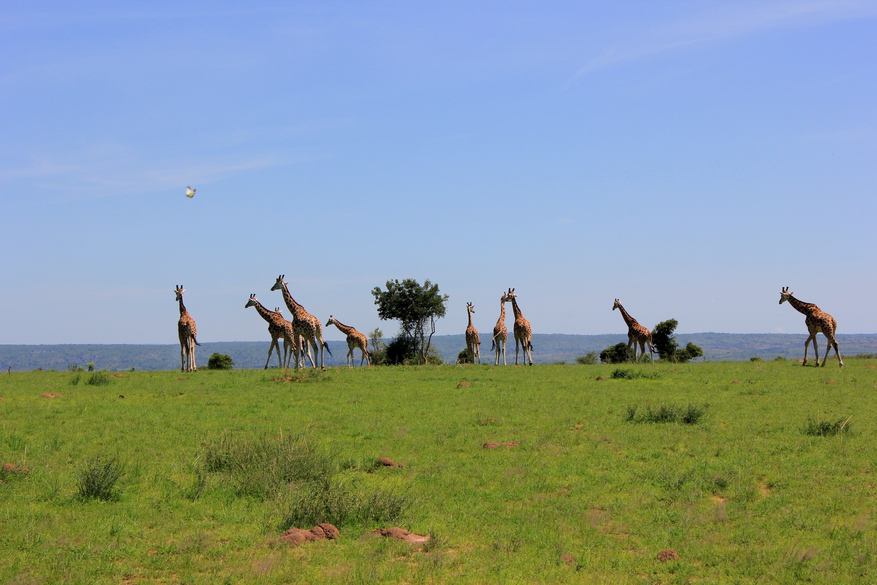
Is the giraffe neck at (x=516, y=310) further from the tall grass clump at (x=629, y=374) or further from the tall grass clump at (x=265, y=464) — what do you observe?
the tall grass clump at (x=265, y=464)

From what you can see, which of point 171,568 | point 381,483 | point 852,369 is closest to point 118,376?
point 381,483

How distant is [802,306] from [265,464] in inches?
1083

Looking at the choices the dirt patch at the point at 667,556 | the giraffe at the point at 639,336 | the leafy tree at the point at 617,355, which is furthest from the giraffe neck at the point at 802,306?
the dirt patch at the point at 667,556

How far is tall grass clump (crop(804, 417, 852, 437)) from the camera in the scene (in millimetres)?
14695

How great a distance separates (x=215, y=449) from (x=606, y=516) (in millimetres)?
6708

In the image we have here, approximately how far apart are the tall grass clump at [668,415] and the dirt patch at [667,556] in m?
8.19

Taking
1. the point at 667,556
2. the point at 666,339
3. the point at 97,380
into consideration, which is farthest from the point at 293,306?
the point at 666,339

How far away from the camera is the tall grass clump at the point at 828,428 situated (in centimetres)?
1470

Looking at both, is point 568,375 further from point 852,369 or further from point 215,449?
point 215,449

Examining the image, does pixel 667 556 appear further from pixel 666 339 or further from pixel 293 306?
pixel 666 339

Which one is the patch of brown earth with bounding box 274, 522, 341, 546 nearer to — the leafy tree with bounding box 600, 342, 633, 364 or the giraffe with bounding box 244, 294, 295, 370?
the giraffe with bounding box 244, 294, 295, 370

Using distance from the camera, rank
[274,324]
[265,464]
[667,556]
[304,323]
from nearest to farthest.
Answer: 1. [667,556]
2. [265,464]
3. [304,323]
4. [274,324]

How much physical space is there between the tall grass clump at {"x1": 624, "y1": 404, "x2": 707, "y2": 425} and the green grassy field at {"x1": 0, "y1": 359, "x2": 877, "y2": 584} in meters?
0.07

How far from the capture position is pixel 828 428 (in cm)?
1489
